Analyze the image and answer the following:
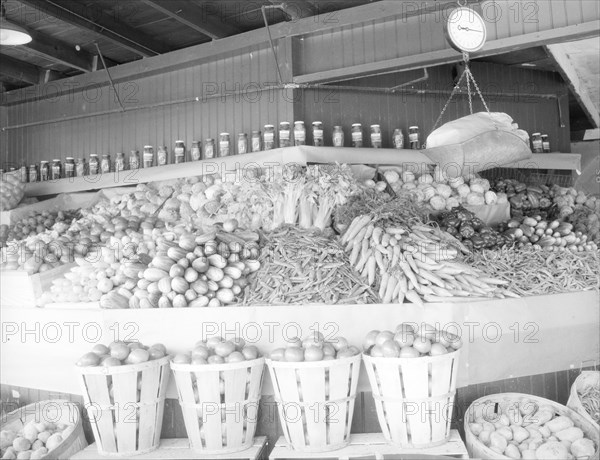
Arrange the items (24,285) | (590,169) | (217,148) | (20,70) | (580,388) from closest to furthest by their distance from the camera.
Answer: (580,388), (24,285), (217,148), (20,70), (590,169)

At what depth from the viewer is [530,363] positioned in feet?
11.9

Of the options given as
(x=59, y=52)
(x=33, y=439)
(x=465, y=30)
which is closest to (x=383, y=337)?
(x=33, y=439)

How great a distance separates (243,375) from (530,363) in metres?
1.89

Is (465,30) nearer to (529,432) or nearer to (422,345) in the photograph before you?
(422,345)

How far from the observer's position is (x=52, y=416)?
3.59 meters

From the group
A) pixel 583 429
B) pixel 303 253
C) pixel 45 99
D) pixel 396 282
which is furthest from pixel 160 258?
pixel 45 99

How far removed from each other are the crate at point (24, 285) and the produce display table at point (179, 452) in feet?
4.90

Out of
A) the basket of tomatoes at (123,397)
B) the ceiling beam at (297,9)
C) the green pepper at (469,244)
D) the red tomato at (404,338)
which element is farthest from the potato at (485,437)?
the ceiling beam at (297,9)

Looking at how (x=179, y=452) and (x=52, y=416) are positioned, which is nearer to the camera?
(x=179, y=452)

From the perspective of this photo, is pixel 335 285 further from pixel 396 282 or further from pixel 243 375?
pixel 243 375

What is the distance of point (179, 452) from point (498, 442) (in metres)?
1.71

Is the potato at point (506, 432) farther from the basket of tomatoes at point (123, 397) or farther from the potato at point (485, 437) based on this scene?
the basket of tomatoes at point (123, 397)

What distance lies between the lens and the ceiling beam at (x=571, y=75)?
5.32 m

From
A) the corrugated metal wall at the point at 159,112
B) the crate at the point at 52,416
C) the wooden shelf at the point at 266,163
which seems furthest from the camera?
the corrugated metal wall at the point at 159,112
